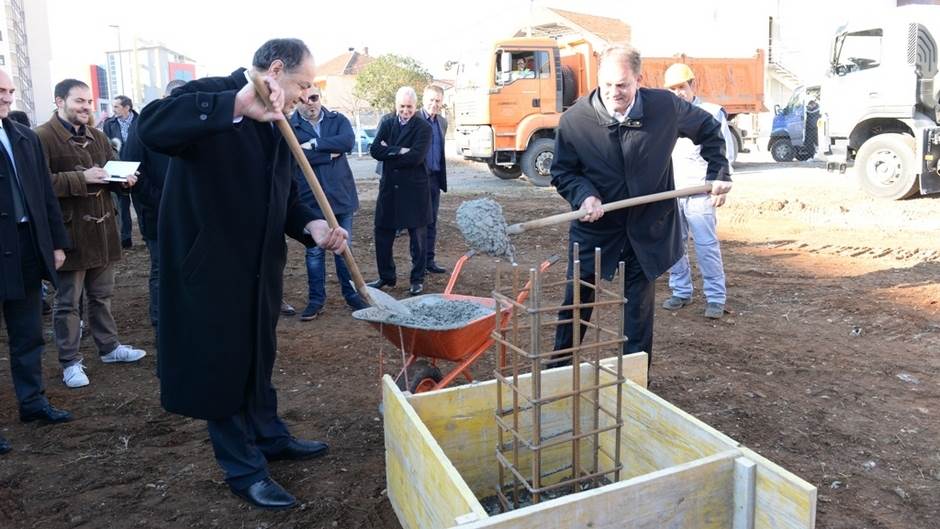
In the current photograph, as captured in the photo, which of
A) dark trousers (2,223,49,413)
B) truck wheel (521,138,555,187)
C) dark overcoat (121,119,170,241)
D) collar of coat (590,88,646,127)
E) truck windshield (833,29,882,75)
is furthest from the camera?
truck wheel (521,138,555,187)

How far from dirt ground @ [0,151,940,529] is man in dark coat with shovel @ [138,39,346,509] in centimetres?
13

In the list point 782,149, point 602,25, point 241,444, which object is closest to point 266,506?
point 241,444

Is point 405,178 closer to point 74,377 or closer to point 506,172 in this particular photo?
point 74,377

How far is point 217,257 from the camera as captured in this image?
2.72m

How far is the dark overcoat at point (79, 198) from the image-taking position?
4.37m

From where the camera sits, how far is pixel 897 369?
4.54 meters

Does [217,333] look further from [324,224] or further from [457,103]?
[457,103]

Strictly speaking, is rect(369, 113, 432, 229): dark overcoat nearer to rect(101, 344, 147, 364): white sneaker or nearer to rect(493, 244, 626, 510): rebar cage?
rect(101, 344, 147, 364): white sneaker

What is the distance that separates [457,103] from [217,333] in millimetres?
14513

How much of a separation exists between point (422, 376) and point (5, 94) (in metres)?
2.61

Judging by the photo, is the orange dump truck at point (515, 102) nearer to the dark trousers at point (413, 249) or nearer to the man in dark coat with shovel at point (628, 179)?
the dark trousers at point (413, 249)

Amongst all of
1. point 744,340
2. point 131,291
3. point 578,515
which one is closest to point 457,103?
point 131,291

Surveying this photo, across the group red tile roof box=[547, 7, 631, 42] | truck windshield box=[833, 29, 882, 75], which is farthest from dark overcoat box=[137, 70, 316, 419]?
red tile roof box=[547, 7, 631, 42]

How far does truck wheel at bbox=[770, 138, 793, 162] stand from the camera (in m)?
20.7
